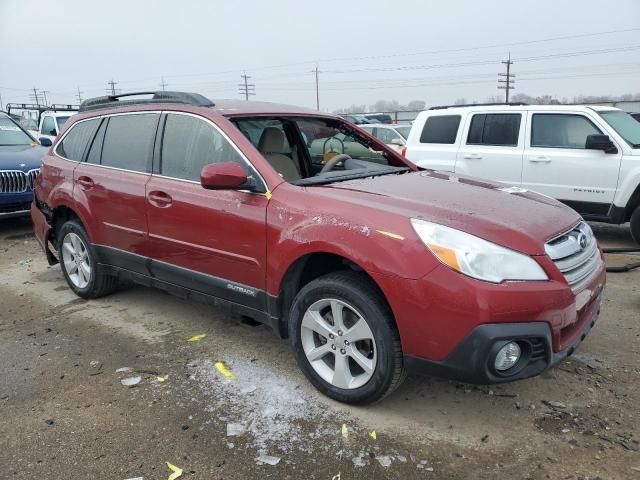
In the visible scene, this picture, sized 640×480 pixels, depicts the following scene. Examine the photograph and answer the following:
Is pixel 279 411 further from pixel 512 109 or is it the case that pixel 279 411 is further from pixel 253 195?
pixel 512 109

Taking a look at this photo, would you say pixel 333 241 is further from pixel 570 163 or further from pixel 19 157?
pixel 19 157

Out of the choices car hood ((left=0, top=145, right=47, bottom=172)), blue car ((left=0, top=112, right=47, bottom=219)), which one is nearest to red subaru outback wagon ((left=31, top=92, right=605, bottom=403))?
blue car ((left=0, top=112, right=47, bottom=219))

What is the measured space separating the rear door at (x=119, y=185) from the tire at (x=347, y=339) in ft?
5.36

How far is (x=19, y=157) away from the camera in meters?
7.88

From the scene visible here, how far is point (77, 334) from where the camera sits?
4141 mm

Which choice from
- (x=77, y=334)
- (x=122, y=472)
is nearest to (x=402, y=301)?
(x=122, y=472)

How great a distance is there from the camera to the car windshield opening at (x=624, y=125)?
665 cm

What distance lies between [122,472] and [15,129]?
325 inches

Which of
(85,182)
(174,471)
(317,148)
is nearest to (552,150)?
(317,148)

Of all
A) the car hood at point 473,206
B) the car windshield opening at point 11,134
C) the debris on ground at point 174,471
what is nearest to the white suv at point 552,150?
the car hood at point 473,206

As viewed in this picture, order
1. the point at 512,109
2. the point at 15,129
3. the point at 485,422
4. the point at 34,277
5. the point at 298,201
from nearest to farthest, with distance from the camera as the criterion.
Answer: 1. the point at 485,422
2. the point at 298,201
3. the point at 34,277
4. the point at 512,109
5. the point at 15,129

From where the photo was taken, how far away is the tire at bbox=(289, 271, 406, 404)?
2742mm

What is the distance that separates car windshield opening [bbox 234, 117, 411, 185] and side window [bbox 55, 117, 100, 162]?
1.72 metres

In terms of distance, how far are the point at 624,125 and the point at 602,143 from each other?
685 millimetres
